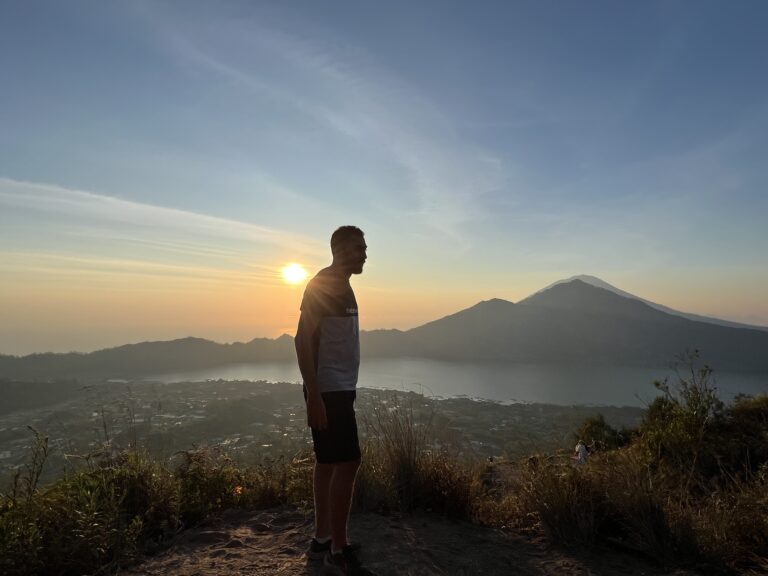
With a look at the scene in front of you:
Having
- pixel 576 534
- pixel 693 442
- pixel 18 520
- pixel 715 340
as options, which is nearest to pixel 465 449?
pixel 576 534

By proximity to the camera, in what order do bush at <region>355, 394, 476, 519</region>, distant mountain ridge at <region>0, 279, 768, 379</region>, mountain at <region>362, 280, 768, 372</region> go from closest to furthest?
bush at <region>355, 394, 476, 519</region>
distant mountain ridge at <region>0, 279, 768, 379</region>
mountain at <region>362, 280, 768, 372</region>

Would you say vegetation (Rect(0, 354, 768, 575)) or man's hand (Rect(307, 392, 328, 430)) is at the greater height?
man's hand (Rect(307, 392, 328, 430))

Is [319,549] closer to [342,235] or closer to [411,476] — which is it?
[411,476]

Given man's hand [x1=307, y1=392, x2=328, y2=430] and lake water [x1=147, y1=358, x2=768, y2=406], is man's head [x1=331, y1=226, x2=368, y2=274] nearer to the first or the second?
man's hand [x1=307, y1=392, x2=328, y2=430]

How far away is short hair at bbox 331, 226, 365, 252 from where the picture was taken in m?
2.65

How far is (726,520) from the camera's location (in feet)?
8.63

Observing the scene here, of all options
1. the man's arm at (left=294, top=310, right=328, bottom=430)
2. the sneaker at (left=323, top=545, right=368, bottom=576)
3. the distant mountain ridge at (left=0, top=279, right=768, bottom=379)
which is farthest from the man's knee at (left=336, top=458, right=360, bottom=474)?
the distant mountain ridge at (left=0, top=279, right=768, bottom=379)

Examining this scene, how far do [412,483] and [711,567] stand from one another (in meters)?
2.00

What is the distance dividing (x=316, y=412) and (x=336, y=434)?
0.69ft

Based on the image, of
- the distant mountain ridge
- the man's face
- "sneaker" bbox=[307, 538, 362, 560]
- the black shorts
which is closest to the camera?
the black shorts

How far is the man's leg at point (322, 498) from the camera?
8.29ft

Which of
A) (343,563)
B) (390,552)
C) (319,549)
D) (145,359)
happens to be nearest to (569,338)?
(145,359)

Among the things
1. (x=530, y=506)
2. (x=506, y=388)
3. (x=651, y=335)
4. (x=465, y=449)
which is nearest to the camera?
(x=530, y=506)

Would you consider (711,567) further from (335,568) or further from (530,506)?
(335,568)
